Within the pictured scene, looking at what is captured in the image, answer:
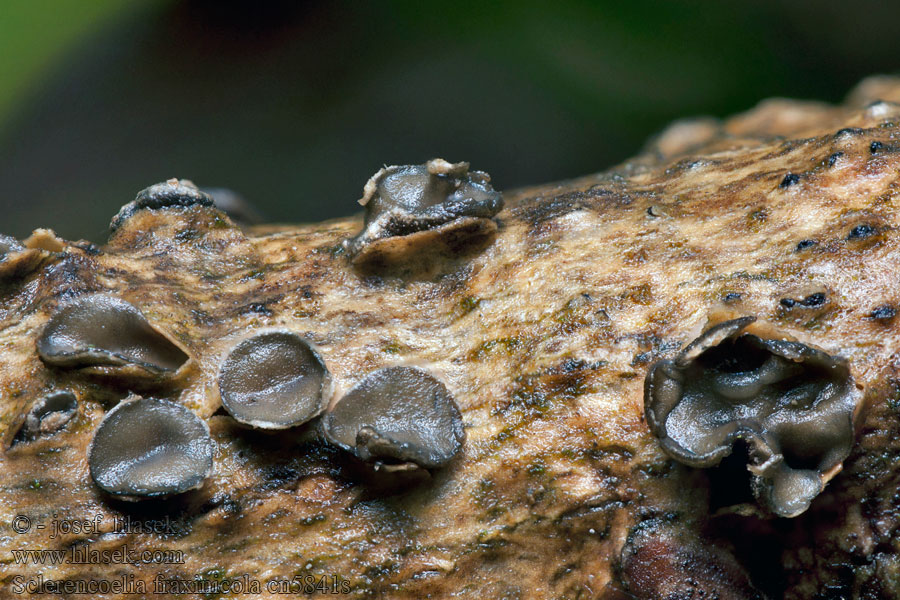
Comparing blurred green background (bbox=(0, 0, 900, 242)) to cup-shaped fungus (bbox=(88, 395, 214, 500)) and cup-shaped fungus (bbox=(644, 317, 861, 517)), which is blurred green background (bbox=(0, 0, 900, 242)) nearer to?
cup-shaped fungus (bbox=(88, 395, 214, 500))

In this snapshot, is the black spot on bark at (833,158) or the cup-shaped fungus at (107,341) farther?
the black spot on bark at (833,158)

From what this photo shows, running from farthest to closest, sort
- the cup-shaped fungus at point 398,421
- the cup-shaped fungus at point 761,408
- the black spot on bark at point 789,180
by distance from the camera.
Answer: the black spot on bark at point 789,180, the cup-shaped fungus at point 398,421, the cup-shaped fungus at point 761,408

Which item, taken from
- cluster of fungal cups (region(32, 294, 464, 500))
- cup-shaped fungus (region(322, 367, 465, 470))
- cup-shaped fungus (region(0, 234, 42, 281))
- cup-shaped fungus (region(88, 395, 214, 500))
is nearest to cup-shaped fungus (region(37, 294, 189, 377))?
cluster of fungal cups (region(32, 294, 464, 500))

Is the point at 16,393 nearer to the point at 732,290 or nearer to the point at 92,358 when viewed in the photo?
the point at 92,358

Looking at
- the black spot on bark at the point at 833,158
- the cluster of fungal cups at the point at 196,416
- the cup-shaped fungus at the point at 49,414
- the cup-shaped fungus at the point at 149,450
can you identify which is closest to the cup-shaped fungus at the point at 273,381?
the cluster of fungal cups at the point at 196,416

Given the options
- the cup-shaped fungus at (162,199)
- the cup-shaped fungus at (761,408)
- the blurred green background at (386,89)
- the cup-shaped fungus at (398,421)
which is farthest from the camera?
the blurred green background at (386,89)

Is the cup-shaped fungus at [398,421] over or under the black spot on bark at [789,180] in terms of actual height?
under

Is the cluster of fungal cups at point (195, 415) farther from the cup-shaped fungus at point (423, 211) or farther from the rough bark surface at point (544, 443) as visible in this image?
the cup-shaped fungus at point (423, 211)

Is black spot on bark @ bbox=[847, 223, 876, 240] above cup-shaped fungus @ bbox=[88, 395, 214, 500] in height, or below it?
below
